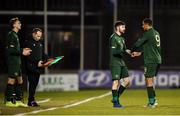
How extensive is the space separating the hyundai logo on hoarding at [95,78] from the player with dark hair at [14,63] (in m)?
7.79

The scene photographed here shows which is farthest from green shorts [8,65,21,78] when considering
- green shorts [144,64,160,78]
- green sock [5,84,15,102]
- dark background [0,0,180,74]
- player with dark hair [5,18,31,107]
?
dark background [0,0,180,74]

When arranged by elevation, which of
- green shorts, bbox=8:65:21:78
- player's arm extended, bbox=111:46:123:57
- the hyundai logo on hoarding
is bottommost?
the hyundai logo on hoarding

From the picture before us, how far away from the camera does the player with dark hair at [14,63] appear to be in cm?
1380

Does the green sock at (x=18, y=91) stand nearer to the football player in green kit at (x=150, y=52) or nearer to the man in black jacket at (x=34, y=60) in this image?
the man in black jacket at (x=34, y=60)

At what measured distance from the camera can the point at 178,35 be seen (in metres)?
30.0

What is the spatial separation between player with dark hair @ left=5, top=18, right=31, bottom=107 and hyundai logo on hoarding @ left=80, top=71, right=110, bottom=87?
7.79m

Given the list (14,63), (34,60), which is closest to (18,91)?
(14,63)

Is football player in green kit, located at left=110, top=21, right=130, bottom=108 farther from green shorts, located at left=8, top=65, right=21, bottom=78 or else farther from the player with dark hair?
green shorts, located at left=8, top=65, right=21, bottom=78

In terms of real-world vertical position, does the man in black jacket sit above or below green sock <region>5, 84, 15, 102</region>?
above

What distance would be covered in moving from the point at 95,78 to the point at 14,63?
27.7 ft

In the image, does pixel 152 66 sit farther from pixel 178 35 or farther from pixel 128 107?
pixel 178 35

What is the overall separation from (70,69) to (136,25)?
384cm

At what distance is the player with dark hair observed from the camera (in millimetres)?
13805

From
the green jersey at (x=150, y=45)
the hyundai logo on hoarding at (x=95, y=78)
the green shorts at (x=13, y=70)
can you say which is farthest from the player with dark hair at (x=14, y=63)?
the hyundai logo on hoarding at (x=95, y=78)
